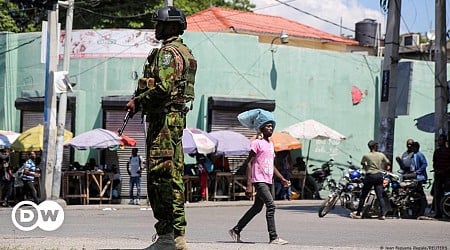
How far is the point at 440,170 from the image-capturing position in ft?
62.7

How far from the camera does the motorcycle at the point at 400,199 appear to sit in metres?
19.4

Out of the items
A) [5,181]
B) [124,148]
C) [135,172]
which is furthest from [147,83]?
[124,148]

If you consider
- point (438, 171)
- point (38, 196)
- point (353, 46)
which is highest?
point (353, 46)

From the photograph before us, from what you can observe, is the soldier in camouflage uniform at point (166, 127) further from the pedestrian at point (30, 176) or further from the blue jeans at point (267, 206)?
the pedestrian at point (30, 176)

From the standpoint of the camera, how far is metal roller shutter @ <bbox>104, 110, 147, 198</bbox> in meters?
28.3

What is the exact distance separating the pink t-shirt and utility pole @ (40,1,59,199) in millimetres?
12652

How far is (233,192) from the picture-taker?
28469 mm

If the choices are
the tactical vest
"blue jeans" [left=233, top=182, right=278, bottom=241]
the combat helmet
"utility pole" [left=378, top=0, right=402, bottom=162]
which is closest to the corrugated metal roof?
"utility pole" [left=378, top=0, right=402, bottom=162]

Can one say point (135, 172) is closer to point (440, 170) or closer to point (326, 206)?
point (326, 206)

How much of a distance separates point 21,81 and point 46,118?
22.8 feet

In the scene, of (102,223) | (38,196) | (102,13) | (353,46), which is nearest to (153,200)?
(102,223)

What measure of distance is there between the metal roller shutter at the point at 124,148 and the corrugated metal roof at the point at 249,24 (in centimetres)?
1131

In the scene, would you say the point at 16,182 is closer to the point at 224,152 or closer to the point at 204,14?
the point at 224,152

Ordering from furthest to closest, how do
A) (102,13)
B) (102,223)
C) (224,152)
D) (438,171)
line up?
(102,13) < (224,152) < (438,171) < (102,223)
